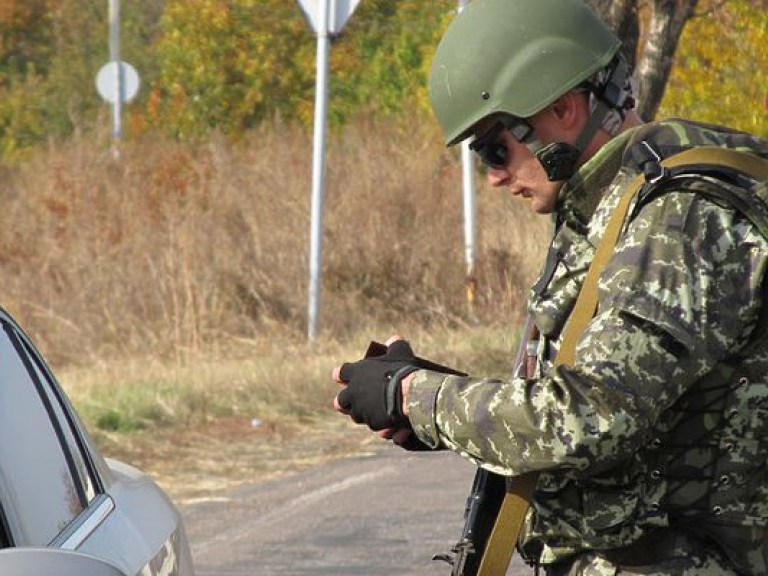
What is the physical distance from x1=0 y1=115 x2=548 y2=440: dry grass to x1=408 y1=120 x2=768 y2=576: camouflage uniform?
35.1 ft

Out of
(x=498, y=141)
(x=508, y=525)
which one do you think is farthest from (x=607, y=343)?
(x=498, y=141)

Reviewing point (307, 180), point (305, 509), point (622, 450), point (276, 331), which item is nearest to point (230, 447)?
point (305, 509)

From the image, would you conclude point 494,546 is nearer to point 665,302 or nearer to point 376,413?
point 376,413

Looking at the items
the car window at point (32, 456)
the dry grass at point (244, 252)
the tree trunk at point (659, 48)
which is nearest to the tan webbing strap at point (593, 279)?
the car window at point (32, 456)

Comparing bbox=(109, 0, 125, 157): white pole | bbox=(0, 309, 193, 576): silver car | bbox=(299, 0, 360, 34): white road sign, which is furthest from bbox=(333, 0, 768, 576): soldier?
bbox=(109, 0, 125, 157): white pole

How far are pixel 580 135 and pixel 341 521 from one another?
223 inches

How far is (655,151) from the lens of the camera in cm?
321

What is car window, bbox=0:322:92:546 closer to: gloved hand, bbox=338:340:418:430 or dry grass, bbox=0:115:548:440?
gloved hand, bbox=338:340:418:430

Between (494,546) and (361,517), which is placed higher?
(494,546)

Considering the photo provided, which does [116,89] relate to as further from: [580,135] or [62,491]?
[580,135]

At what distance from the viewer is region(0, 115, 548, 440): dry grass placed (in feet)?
51.7

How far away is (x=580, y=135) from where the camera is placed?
333 centimetres

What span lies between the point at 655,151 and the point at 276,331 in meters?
12.6

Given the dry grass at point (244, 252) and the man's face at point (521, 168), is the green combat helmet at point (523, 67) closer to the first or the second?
the man's face at point (521, 168)
